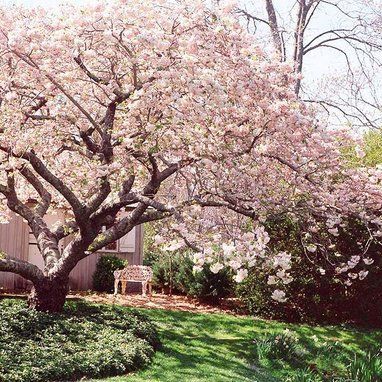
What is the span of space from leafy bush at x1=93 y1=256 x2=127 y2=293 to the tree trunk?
18.9 feet

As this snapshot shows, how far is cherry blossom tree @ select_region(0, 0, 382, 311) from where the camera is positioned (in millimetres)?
8273

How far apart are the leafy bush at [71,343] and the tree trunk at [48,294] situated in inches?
9.4

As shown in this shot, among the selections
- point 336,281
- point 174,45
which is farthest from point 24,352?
point 336,281

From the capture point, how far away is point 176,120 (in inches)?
325

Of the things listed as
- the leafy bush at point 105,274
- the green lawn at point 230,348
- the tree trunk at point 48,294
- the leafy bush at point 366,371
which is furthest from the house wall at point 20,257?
the leafy bush at point 366,371

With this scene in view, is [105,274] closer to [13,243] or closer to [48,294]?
[13,243]

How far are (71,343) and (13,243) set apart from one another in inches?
315

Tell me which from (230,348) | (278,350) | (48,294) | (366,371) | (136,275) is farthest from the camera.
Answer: (136,275)

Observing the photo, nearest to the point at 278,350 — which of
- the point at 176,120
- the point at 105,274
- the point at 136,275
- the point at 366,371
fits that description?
the point at 366,371

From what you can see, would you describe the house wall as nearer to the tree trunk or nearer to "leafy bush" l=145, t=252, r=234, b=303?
"leafy bush" l=145, t=252, r=234, b=303

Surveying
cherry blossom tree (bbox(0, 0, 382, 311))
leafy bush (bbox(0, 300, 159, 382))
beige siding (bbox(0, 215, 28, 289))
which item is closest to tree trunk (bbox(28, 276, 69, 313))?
cherry blossom tree (bbox(0, 0, 382, 311))

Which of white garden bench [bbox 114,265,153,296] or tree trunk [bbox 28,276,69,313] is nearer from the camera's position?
tree trunk [bbox 28,276,69,313]

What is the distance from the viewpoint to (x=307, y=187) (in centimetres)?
1005

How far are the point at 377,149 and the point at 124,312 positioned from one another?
6.79 metres
